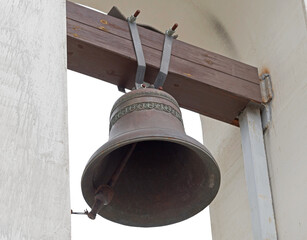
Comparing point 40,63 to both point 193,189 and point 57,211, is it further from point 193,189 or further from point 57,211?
point 193,189

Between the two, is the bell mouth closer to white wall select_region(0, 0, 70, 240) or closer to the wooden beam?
the wooden beam

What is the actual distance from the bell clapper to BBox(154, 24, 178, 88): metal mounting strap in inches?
9.9

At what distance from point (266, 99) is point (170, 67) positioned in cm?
37

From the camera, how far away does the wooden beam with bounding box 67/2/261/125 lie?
2988mm

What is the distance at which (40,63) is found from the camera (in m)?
1.92

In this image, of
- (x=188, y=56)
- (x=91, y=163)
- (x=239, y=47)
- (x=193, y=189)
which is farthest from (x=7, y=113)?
(x=239, y=47)

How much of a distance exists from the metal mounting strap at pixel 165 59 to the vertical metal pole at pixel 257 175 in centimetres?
36

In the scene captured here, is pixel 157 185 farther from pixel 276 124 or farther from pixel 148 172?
pixel 276 124

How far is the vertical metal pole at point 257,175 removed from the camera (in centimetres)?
299

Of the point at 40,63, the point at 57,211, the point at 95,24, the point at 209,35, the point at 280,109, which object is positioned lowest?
the point at 57,211

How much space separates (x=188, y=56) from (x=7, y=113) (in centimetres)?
146

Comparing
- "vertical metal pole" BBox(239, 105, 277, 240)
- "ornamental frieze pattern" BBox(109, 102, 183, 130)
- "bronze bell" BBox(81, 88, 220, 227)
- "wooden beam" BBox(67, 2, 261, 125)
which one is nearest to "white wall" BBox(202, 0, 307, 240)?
"vertical metal pole" BBox(239, 105, 277, 240)

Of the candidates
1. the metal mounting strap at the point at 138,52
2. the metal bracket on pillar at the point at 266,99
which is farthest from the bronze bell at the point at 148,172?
the metal bracket on pillar at the point at 266,99

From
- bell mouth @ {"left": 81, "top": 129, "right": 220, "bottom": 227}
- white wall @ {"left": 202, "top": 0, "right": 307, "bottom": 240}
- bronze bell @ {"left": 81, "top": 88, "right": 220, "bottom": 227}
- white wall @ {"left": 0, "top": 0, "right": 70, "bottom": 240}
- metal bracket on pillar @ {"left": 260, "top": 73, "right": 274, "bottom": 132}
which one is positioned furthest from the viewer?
metal bracket on pillar @ {"left": 260, "top": 73, "right": 274, "bottom": 132}
